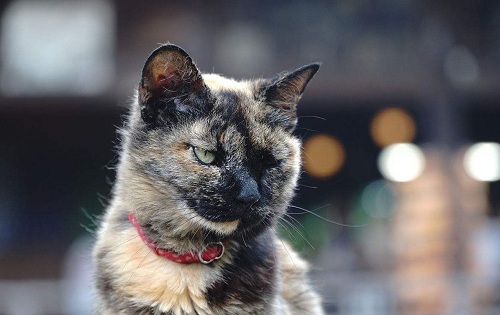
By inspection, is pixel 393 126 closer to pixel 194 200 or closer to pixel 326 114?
pixel 326 114

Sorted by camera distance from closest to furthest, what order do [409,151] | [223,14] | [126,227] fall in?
[126,227], [223,14], [409,151]

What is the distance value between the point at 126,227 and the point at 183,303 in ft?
1.20

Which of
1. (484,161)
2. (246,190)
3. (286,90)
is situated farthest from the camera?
(484,161)

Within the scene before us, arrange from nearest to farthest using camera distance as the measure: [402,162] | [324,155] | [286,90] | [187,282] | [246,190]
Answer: [246,190], [187,282], [286,90], [402,162], [324,155]

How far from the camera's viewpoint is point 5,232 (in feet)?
36.8

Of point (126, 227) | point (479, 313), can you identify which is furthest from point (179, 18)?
point (126, 227)

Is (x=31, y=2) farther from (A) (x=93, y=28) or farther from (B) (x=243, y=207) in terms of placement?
(B) (x=243, y=207)

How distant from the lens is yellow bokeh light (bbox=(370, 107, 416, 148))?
10891mm

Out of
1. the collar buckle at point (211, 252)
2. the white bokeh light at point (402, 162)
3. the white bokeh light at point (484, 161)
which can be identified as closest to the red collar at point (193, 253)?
the collar buckle at point (211, 252)

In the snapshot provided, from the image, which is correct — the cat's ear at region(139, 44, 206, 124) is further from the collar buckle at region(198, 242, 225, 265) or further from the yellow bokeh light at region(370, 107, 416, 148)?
the yellow bokeh light at region(370, 107, 416, 148)

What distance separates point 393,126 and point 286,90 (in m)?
8.41

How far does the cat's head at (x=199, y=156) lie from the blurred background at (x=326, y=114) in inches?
263

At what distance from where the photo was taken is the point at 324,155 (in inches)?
467

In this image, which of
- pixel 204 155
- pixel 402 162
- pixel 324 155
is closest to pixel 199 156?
pixel 204 155
